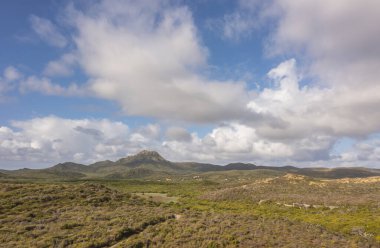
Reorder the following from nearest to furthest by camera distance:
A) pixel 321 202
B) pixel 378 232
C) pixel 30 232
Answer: pixel 30 232, pixel 378 232, pixel 321 202

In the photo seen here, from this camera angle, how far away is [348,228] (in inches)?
1395

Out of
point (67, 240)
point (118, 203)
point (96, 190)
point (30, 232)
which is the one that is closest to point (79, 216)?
point (30, 232)

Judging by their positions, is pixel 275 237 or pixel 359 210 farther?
pixel 359 210

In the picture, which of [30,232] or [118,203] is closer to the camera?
[30,232]

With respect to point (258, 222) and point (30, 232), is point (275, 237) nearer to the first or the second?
point (258, 222)

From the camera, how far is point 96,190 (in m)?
57.0

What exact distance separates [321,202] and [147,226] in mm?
37477

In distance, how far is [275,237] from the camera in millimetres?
26406

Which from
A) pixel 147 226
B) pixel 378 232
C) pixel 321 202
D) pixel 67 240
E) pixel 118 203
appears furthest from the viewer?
pixel 321 202

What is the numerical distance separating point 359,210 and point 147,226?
34932mm

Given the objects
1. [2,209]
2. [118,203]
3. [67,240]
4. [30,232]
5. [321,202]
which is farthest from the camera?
[321,202]

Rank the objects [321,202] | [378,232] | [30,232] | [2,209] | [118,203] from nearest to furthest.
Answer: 1. [30,232]
2. [378,232]
3. [2,209]
4. [118,203]
5. [321,202]

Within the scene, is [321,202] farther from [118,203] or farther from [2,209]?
[2,209]

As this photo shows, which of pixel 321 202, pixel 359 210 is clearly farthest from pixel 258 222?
pixel 321 202
